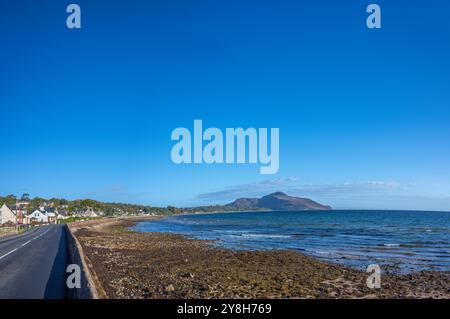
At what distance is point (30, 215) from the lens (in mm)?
124250

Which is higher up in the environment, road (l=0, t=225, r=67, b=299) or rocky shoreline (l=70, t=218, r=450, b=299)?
road (l=0, t=225, r=67, b=299)

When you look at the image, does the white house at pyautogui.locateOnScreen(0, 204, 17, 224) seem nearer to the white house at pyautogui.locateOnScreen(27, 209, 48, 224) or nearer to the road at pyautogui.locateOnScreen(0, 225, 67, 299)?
the white house at pyautogui.locateOnScreen(27, 209, 48, 224)

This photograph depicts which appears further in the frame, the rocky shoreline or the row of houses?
the row of houses

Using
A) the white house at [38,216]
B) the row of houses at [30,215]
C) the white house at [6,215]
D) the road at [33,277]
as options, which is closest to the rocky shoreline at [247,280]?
the road at [33,277]

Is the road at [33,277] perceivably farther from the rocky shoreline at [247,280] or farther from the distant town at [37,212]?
the distant town at [37,212]

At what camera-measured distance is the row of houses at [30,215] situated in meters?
99.1

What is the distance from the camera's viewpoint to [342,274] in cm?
1962

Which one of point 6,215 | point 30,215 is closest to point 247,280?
point 6,215

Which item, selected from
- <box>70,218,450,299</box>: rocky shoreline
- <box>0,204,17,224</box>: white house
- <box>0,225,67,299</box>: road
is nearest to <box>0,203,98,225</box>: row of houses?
<box>0,204,17,224</box>: white house

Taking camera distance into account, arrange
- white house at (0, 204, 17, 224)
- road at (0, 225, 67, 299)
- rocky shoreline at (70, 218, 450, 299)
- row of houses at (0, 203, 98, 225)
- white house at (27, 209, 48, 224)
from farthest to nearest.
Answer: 1. white house at (27, 209, 48, 224)
2. row of houses at (0, 203, 98, 225)
3. white house at (0, 204, 17, 224)
4. rocky shoreline at (70, 218, 450, 299)
5. road at (0, 225, 67, 299)

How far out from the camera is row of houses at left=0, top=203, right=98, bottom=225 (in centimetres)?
9906

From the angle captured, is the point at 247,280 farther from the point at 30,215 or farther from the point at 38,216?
the point at 30,215
